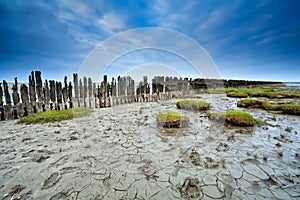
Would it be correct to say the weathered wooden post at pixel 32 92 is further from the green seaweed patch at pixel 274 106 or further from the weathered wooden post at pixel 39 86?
the green seaweed patch at pixel 274 106

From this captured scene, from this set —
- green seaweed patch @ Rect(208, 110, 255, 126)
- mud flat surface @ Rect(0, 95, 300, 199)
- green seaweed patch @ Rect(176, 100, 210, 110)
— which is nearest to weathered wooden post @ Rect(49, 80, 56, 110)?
mud flat surface @ Rect(0, 95, 300, 199)

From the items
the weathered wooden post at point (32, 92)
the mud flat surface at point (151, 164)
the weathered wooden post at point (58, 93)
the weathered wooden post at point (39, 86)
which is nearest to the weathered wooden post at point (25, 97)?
the weathered wooden post at point (32, 92)

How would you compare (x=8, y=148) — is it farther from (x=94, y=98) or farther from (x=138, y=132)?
(x=94, y=98)

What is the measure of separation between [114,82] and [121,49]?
2269mm

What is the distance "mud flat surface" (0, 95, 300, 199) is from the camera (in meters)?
2.17

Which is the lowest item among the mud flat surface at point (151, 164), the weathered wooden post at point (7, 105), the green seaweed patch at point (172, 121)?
the mud flat surface at point (151, 164)

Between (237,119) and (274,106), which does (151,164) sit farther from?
(274,106)

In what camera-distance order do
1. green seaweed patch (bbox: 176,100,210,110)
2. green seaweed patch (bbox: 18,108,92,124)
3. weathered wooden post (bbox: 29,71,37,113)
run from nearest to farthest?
green seaweed patch (bbox: 18,108,92,124)
weathered wooden post (bbox: 29,71,37,113)
green seaweed patch (bbox: 176,100,210,110)

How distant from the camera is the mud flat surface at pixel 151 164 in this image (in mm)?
2166

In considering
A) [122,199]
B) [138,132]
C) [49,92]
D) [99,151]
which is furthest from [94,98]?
[122,199]

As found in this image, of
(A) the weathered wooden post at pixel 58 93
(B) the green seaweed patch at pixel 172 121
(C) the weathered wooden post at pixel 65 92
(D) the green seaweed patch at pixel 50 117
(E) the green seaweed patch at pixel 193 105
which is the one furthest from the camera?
(E) the green seaweed patch at pixel 193 105

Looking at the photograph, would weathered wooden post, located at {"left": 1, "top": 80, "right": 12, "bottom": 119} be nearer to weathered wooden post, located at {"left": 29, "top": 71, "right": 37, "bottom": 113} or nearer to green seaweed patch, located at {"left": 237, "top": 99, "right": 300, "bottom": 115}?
weathered wooden post, located at {"left": 29, "top": 71, "right": 37, "bottom": 113}

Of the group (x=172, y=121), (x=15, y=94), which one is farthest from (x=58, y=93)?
(x=172, y=121)

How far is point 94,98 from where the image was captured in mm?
9008
